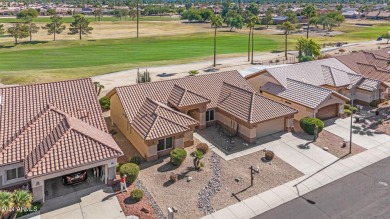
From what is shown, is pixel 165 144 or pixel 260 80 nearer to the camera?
pixel 165 144

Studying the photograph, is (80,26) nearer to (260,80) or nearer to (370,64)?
(260,80)

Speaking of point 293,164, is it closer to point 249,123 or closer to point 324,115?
point 249,123

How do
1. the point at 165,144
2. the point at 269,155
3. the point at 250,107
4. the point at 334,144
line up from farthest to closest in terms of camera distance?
the point at 250,107, the point at 334,144, the point at 165,144, the point at 269,155

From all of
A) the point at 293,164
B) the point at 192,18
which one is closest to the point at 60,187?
the point at 293,164

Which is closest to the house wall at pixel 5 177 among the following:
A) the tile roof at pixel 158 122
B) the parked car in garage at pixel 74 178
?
the parked car in garage at pixel 74 178

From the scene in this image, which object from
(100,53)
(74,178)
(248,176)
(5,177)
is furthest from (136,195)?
(100,53)

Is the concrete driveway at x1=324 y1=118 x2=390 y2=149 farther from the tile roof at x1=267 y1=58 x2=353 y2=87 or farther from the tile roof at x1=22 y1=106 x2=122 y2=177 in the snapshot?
the tile roof at x1=22 y1=106 x2=122 y2=177
